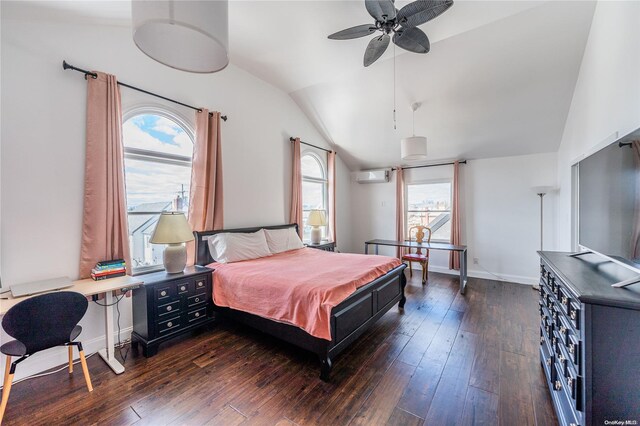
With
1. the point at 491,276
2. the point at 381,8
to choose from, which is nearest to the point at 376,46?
the point at 381,8

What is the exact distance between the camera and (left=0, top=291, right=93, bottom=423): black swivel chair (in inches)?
65.6

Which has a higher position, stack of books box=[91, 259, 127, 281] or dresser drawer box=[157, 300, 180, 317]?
stack of books box=[91, 259, 127, 281]

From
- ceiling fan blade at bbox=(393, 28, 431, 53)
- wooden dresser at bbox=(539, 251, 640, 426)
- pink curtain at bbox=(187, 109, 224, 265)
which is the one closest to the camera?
wooden dresser at bbox=(539, 251, 640, 426)

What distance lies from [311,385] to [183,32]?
8.61 ft

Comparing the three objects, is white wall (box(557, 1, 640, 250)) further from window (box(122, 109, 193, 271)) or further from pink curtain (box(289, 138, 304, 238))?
window (box(122, 109, 193, 271))

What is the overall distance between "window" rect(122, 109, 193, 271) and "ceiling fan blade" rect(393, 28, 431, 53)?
2600 mm

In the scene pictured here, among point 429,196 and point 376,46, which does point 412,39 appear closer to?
point 376,46

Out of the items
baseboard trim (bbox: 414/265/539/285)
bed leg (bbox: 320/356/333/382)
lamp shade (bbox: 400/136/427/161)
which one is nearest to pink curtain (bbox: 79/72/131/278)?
bed leg (bbox: 320/356/333/382)

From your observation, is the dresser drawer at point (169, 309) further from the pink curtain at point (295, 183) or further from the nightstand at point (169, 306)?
the pink curtain at point (295, 183)

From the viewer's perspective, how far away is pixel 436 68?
356cm

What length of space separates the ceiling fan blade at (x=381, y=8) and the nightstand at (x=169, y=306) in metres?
2.94

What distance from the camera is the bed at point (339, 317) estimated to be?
2.15 m

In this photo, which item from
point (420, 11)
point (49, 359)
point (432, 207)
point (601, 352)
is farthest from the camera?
point (432, 207)

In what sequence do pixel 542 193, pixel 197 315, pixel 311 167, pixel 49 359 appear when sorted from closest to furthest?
pixel 49 359 < pixel 197 315 < pixel 542 193 < pixel 311 167
